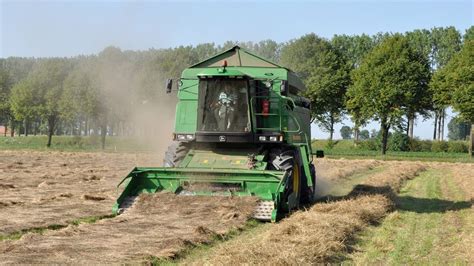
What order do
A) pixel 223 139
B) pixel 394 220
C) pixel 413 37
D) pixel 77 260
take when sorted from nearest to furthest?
1. pixel 77 260
2. pixel 394 220
3. pixel 223 139
4. pixel 413 37

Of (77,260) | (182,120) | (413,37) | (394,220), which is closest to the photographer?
(77,260)

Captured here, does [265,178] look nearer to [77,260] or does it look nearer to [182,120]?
[182,120]

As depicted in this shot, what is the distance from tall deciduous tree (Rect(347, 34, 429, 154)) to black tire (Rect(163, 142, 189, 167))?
4005 centimetres

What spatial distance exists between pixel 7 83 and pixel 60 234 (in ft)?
243

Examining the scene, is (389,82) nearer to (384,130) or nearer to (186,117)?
(384,130)

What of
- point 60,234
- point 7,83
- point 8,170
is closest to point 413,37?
point 7,83

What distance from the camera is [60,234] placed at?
8977 mm

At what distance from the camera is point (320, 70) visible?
58.2 m

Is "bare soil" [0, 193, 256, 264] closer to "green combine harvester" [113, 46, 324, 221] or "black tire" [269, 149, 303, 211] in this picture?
"green combine harvester" [113, 46, 324, 221]

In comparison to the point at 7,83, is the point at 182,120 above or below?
below

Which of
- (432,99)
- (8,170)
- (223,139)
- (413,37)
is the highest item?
(413,37)

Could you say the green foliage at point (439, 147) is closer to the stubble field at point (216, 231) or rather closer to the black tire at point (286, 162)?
the stubble field at point (216, 231)

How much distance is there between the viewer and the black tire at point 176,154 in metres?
13.7

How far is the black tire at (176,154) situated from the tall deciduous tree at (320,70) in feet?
143
